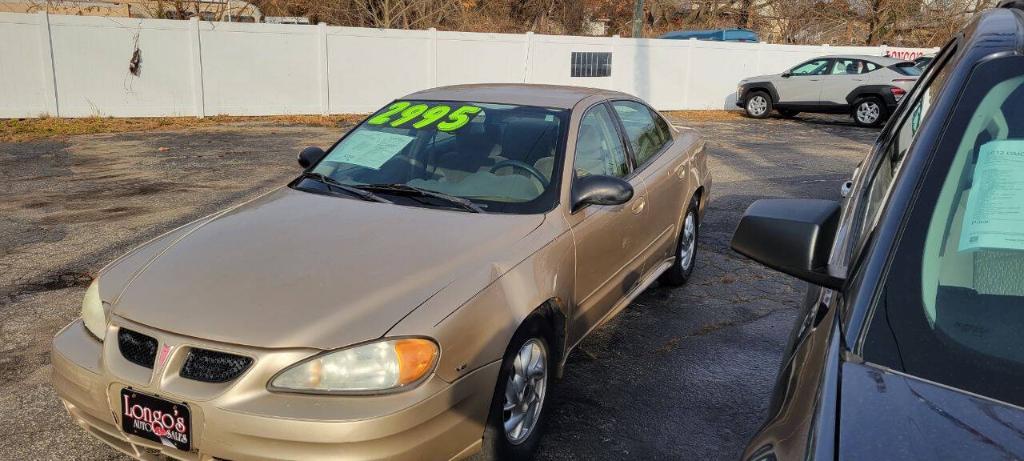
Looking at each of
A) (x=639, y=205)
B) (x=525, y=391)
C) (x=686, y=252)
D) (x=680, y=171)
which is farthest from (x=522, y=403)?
(x=686, y=252)

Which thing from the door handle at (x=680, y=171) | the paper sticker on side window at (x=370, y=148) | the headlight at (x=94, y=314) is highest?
the paper sticker on side window at (x=370, y=148)

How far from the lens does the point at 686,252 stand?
5.84 metres

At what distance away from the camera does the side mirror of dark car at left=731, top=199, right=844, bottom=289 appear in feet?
6.54

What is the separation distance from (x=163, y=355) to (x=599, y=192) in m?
2.04

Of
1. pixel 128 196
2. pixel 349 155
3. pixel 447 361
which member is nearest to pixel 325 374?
pixel 447 361

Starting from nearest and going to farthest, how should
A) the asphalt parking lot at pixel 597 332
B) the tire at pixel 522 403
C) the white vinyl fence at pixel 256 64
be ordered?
the tire at pixel 522 403
the asphalt parking lot at pixel 597 332
the white vinyl fence at pixel 256 64

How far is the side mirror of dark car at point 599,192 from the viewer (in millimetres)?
3730

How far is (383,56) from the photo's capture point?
18141 millimetres

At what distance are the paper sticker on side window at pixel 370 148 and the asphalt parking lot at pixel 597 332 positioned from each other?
1.53m

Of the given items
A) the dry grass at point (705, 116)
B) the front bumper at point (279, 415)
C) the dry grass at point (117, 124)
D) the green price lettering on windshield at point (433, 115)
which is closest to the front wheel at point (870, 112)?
the dry grass at point (705, 116)

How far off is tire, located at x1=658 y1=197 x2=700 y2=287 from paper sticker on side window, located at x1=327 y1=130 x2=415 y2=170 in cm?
222

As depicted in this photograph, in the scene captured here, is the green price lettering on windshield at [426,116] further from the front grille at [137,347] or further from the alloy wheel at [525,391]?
the front grille at [137,347]

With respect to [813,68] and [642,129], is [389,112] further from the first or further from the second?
[813,68]

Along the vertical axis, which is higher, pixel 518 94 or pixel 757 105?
pixel 518 94
